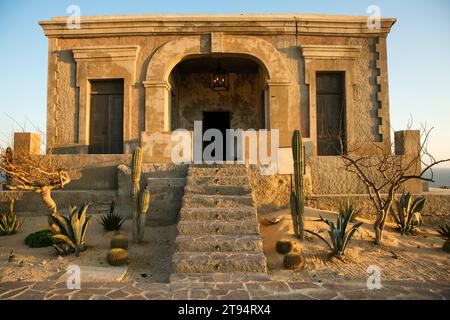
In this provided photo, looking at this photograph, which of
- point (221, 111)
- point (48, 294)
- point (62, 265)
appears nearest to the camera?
point (48, 294)

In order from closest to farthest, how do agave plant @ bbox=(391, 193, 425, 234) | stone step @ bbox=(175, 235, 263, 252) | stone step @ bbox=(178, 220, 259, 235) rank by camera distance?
stone step @ bbox=(175, 235, 263, 252), stone step @ bbox=(178, 220, 259, 235), agave plant @ bbox=(391, 193, 425, 234)

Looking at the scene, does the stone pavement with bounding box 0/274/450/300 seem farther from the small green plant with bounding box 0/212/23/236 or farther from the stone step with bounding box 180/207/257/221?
the small green plant with bounding box 0/212/23/236

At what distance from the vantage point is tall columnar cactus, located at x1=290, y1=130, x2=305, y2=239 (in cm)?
642

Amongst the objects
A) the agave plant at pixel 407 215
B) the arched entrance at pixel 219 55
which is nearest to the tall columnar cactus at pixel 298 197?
the agave plant at pixel 407 215

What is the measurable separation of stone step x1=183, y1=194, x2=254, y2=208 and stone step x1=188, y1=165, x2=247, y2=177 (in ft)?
3.44

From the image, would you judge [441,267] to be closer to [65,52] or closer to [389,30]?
[389,30]

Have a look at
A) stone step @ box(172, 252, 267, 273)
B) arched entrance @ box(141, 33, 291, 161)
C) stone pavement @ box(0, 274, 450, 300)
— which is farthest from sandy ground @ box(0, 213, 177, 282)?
arched entrance @ box(141, 33, 291, 161)

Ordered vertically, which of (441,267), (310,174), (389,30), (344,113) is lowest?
(441,267)

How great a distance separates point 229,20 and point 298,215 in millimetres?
6723

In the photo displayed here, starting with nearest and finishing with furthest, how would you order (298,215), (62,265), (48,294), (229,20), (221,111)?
(48,294) → (62,265) → (298,215) → (229,20) → (221,111)

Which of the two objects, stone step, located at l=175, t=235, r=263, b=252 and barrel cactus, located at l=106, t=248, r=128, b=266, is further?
barrel cactus, located at l=106, t=248, r=128, b=266

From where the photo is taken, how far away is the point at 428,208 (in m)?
8.22

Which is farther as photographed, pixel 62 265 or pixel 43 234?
pixel 43 234
